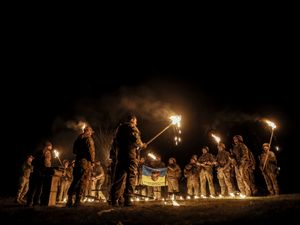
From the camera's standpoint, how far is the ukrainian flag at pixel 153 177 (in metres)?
12.2

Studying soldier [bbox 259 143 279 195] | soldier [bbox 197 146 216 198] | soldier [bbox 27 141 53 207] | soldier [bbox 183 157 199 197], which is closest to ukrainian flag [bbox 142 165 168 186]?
soldier [bbox 197 146 216 198]

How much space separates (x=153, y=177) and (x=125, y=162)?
4.85m

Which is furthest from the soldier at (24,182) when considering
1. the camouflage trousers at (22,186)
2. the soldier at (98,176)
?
the soldier at (98,176)

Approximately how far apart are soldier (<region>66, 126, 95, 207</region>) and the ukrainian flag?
410 cm

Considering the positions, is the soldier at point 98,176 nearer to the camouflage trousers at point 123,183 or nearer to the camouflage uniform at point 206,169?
the camouflage uniform at point 206,169

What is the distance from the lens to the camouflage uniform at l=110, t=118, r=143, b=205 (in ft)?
25.2

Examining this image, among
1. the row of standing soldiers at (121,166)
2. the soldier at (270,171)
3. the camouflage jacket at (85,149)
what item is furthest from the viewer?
the soldier at (270,171)

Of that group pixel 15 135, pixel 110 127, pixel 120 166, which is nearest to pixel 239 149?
pixel 120 166

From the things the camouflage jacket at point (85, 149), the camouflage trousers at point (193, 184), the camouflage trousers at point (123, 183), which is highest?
the camouflage jacket at point (85, 149)

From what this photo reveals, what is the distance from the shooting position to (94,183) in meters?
16.5

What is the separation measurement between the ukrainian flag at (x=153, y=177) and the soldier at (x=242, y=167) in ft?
12.5

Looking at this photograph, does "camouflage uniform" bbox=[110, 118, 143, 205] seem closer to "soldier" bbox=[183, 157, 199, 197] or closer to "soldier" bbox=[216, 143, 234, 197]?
"soldier" bbox=[216, 143, 234, 197]

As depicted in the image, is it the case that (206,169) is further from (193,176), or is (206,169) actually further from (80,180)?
(80,180)

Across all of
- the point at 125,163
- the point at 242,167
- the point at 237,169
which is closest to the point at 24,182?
the point at 125,163
